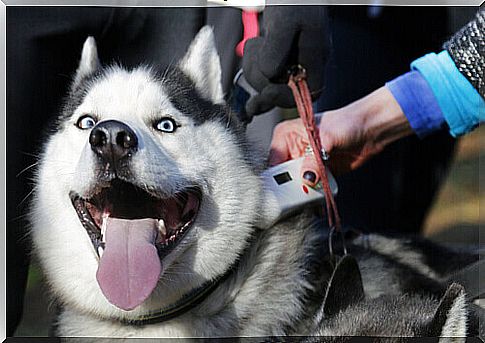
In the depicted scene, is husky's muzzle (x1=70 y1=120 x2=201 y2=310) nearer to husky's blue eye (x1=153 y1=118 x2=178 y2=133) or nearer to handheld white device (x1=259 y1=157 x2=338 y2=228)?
husky's blue eye (x1=153 y1=118 x2=178 y2=133)

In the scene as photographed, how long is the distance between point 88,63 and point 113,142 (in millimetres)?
497

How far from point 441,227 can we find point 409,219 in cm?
16

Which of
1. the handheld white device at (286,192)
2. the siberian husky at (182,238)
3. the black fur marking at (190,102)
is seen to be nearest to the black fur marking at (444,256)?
the siberian husky at (182,238)

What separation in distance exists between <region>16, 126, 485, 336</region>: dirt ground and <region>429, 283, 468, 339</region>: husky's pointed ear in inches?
14.1

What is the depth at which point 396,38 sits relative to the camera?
3723mm

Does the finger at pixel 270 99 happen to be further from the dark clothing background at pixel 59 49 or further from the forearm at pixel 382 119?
the forearm at pixel 382 119

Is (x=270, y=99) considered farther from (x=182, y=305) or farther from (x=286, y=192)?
(x=182, y=305)

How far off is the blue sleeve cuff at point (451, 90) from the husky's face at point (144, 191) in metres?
0.93

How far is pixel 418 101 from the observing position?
379 cm

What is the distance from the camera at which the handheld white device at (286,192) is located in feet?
12.2

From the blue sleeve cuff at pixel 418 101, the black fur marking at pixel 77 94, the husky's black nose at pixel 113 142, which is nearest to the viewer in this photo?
the husky's black nose at pixel 113 142

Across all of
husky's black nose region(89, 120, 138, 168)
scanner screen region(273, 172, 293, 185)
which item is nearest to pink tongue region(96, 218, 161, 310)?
husky's black nose region(89, 120, 138, 168)

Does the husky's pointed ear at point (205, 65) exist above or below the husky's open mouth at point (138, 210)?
above

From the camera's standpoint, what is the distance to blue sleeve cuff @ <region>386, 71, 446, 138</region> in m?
3.76
